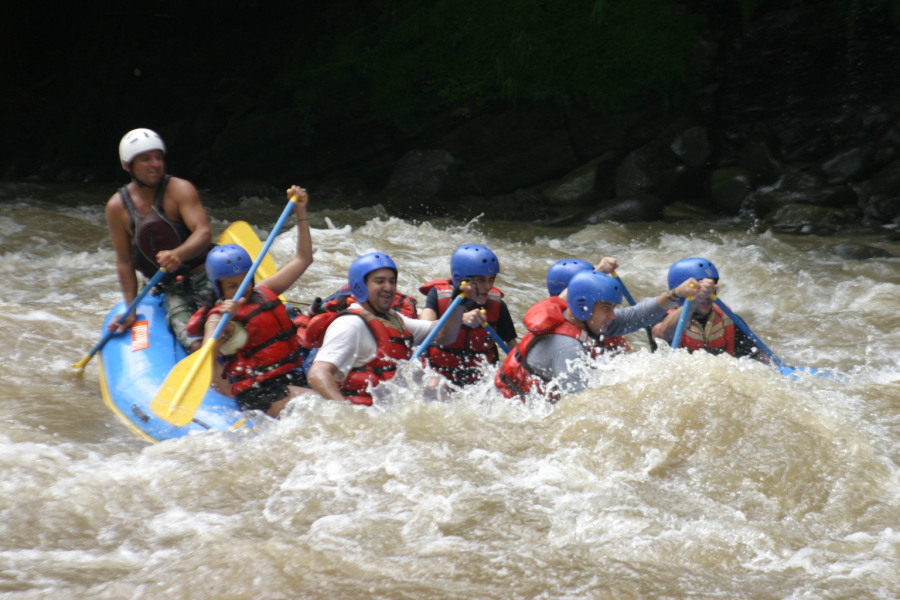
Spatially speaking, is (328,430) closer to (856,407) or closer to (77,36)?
(856,407)

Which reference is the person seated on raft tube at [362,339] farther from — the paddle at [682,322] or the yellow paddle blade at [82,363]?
the yellow paddle blade at [82,363]

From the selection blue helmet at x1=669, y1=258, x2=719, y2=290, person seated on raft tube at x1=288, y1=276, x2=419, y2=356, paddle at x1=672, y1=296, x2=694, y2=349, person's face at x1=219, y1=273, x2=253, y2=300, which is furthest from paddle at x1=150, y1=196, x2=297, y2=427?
blue helmet at x1=669, y1=258, x2=719, y2=290

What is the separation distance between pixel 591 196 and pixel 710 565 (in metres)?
9.33

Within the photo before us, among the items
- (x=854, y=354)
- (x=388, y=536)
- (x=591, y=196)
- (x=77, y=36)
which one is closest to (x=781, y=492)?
(x=388, y=536)

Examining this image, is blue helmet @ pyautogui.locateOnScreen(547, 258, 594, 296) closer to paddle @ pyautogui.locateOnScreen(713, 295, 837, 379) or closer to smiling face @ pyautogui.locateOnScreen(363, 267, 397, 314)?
paddle @ pyautogui.locateOnScreen(713, 295, 837, 379)

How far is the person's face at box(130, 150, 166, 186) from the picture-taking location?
4809 mm

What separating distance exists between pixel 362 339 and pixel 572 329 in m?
0.99

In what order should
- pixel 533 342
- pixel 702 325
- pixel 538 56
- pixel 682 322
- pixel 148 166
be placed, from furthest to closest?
pixel 538 56 < pixel 702 325 < pixel 148 166 < pixel 682 322 < pixel 533 342

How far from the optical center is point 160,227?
16.2 feet

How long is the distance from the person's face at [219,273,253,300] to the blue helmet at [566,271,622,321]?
1577 mm

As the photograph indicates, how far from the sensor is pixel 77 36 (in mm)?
15906

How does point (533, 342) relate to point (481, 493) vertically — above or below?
above

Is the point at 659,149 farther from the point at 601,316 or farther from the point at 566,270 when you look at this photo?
the point at 601,316

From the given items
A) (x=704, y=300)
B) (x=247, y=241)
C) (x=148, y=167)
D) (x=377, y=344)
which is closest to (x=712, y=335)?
(x=704, y=300)
